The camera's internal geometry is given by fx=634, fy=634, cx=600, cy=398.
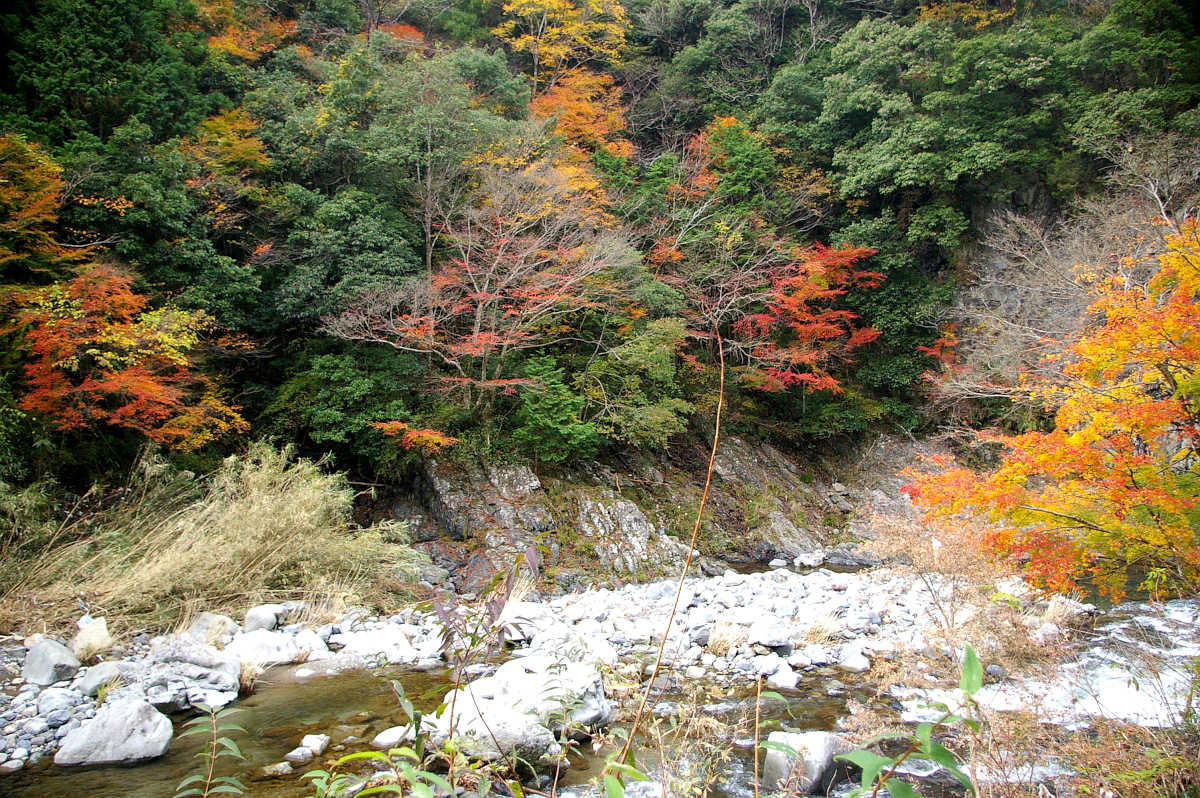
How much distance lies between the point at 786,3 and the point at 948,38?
19.2 feet

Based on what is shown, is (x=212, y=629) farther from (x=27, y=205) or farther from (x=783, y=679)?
(x=27, y=205)

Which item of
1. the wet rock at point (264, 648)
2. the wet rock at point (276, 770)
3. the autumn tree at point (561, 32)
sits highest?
the autumn tree at point (561, 32)

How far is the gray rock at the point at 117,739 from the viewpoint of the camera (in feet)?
11.6

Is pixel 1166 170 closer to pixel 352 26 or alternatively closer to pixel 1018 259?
pixel 1018 259

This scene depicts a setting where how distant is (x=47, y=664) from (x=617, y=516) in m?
7.88

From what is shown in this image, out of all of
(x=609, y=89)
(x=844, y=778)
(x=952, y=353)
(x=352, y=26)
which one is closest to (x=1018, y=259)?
(x=952, y=353)

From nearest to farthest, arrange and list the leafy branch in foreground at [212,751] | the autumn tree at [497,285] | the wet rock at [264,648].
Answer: the leafy branch in foreground at [212,751], the wet rock at [264,648], the autumn tree at [497,285]

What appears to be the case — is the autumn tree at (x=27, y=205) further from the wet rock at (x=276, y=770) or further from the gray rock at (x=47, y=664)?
the wet rock at (x=276, y=770)

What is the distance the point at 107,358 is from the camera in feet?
25.4

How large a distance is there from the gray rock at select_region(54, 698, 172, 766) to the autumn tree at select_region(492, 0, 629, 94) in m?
17.0

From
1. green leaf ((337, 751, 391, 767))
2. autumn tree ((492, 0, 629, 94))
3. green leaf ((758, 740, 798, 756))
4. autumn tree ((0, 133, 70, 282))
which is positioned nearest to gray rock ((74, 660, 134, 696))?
green leaf ((337, 751, 391, 767))

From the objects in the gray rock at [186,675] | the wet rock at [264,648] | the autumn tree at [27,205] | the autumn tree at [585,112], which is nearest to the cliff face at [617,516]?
the wet rock at [264,648]

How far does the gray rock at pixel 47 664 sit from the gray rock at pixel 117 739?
1073 mm

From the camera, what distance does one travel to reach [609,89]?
1877 centimetres
